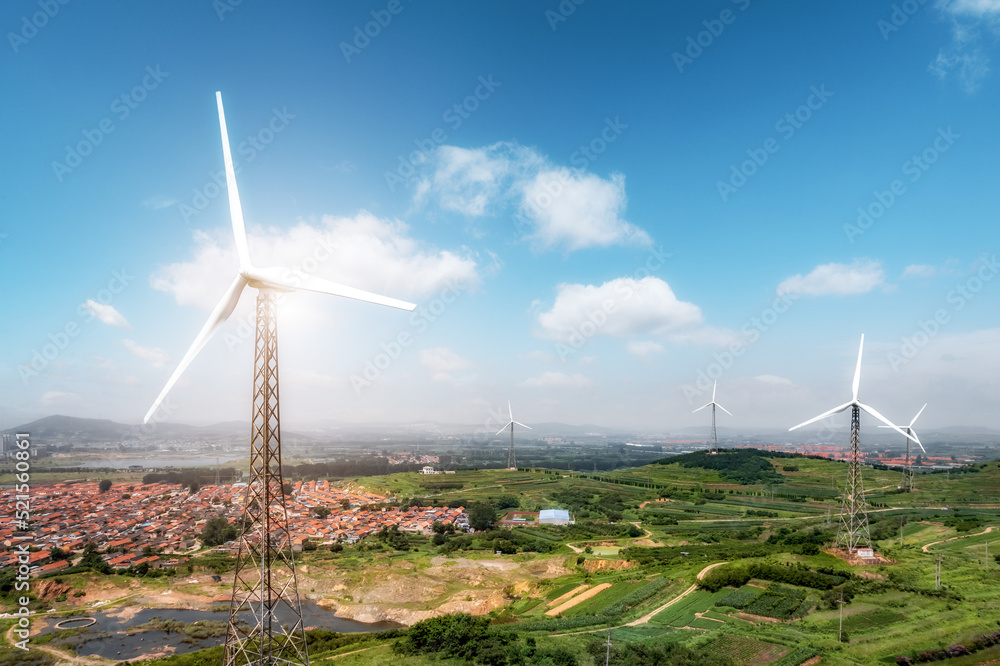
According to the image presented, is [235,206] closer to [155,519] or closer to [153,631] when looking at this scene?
[153,631]

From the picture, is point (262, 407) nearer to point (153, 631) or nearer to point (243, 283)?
point (243, 283)

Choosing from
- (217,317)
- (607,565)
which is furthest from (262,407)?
(607,565)

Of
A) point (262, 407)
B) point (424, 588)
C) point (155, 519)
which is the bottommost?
point (155, 519)

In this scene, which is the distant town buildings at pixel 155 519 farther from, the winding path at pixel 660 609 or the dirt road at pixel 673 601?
the winding path at pixel 660 609

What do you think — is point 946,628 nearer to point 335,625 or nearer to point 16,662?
point 335,625

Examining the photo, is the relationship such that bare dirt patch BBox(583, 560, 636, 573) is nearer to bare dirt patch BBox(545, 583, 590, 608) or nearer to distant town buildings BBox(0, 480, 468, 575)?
bare dirt patch BBox(545, 583, 590, 608)

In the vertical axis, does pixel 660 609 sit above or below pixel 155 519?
above

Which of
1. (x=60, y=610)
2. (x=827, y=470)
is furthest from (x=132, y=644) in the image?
(x=827, y=470)

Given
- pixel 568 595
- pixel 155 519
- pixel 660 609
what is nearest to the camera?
pixel 660 609

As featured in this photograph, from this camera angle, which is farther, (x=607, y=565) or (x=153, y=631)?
(x=607, y=565)

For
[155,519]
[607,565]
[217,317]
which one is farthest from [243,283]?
[155,519]

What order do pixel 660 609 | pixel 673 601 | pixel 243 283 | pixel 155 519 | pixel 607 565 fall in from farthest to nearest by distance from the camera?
pixel 155 519, pixel 607 565, pixel 673 601, pixel 660 609, pixel 243 283
